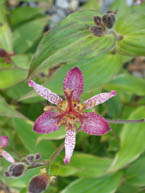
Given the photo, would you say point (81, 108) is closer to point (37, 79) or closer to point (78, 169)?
point (78, 169)

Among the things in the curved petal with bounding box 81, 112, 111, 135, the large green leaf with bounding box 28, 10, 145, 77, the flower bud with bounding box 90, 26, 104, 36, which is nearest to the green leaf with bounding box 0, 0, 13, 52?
the large green leaf with bounding box 28, 10, 145, 77

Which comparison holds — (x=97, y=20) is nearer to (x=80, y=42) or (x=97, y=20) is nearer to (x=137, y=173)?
(x=80, y=42)

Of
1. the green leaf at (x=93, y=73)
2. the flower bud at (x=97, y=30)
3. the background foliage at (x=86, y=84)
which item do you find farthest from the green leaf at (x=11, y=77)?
the flower bud at (x=97, y=30)

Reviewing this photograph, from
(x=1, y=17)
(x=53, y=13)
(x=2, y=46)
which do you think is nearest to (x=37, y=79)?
(x=2, y=46)

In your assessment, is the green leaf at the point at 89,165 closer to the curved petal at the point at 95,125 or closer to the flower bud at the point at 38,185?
the flower bud at the point at 38,185

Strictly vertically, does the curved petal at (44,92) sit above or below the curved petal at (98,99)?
above
